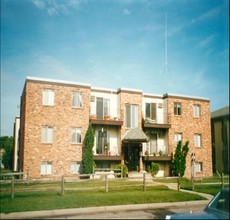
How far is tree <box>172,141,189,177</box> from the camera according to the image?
26406 millimetres

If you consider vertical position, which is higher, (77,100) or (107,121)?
(77,100)

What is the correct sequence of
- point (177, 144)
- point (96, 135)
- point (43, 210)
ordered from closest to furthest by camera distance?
1. point (43, 210)
2. point (96, 135)
3. point (177, 144)

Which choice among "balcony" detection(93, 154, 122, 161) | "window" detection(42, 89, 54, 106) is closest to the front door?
"balcony" detection(93, 154, 122, 161)

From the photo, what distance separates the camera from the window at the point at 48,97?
75.5ft

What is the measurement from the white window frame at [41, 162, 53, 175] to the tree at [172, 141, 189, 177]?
1132 centimetres

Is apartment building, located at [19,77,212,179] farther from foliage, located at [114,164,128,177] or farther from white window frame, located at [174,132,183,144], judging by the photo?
foliage, located at [114,164,128,177]

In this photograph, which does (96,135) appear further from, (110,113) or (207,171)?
(207,171)

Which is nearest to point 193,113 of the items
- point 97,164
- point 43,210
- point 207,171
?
point 207,171

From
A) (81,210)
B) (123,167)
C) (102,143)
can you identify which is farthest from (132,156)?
(81,210)

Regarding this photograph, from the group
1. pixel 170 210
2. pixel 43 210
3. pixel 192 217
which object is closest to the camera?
pixel 192 217

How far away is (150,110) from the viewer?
2770cm

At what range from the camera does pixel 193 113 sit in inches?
1143

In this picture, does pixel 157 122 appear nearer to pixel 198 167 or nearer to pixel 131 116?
pixel 131 116

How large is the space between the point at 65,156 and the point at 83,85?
608 cm
